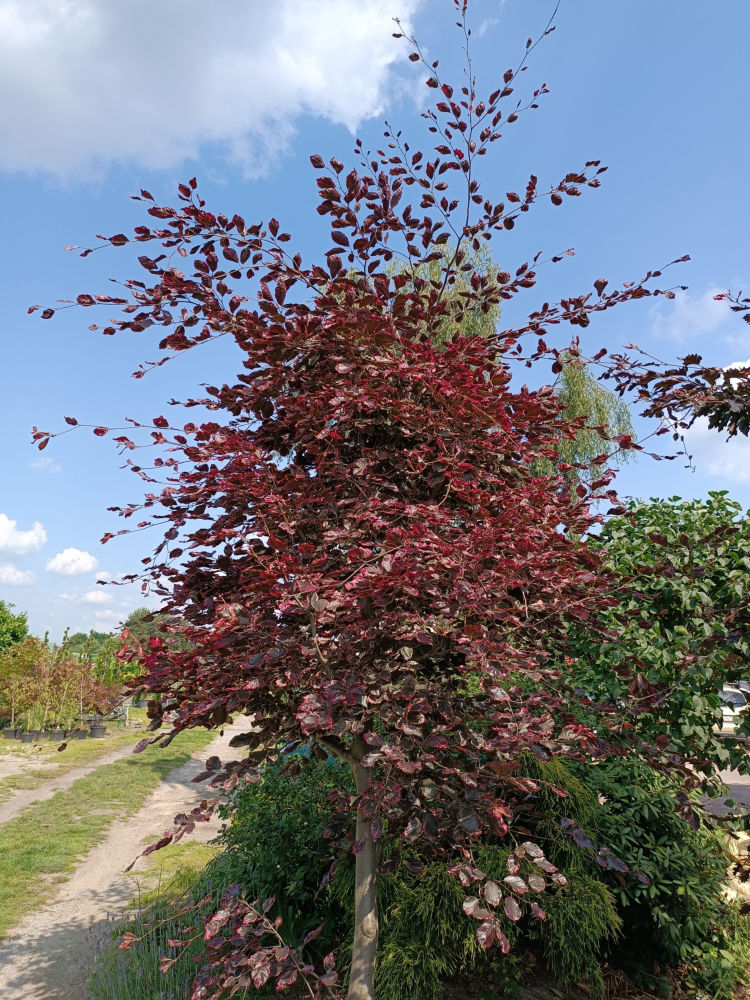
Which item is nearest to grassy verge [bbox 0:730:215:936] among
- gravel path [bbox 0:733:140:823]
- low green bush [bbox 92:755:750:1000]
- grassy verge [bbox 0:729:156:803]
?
gravel path [bbox 0:733:140:823]

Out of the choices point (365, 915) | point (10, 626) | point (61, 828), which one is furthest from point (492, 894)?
point (10, 626)

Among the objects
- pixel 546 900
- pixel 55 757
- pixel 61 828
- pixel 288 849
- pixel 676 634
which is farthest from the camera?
pixel 55 757

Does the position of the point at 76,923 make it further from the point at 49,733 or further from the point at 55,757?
the point at 49,733

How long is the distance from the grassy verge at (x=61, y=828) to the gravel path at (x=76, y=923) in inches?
6.1

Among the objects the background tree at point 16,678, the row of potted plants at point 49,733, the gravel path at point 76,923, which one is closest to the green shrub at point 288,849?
the gravel path at point 76,923

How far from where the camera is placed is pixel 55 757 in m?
12.0

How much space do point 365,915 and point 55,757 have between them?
11419 mm

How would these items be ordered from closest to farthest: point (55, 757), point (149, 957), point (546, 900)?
point (546, 900), point (149, 957), point (55, 757)

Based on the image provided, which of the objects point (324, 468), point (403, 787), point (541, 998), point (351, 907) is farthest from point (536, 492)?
point (541, 998)

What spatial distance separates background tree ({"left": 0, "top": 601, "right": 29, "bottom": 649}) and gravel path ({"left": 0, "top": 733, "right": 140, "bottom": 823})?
508 inches

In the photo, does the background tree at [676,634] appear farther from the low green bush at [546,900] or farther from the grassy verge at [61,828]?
the grassy verge at [61,828]

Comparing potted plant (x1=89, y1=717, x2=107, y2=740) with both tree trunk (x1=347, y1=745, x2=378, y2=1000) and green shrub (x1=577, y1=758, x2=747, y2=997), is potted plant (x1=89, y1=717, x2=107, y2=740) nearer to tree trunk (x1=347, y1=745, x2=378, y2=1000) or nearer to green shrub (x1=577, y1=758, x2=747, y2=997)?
green shrub (x1=577, y1=758, x2=747, y2=997)

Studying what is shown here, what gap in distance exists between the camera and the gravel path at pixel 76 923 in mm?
3876

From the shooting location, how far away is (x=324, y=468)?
2.61 metres
